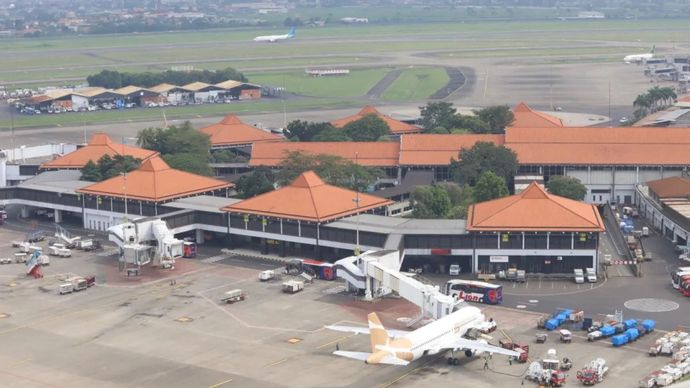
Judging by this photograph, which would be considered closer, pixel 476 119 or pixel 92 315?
pixel 92 315

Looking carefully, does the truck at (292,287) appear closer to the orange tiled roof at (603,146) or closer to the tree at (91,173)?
the tree at (91,173)

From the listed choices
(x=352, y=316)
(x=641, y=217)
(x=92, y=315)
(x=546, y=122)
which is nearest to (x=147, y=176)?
(x=92, y=315)

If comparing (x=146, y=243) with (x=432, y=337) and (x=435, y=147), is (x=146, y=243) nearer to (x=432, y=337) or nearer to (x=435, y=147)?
(x=432, y=337)

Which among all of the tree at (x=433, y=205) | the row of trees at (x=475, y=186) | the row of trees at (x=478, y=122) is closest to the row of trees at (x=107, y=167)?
the row of trees at (x=475, y=186)

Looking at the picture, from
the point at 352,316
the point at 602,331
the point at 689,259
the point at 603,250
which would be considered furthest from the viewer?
the point at 603,250

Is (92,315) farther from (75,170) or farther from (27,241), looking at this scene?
(75,170)

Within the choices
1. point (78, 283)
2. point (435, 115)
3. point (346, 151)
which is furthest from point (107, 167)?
point (435, 115)

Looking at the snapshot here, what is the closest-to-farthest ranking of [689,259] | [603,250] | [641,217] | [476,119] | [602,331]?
[602,331] → [689,259] → [603,250] → [641,217] → [476,119]

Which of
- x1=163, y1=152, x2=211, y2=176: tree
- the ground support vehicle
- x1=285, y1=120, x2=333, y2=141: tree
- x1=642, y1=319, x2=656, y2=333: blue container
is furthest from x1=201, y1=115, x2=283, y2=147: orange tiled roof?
x1=642, y1=319, x2=656, y2=333: blue container
